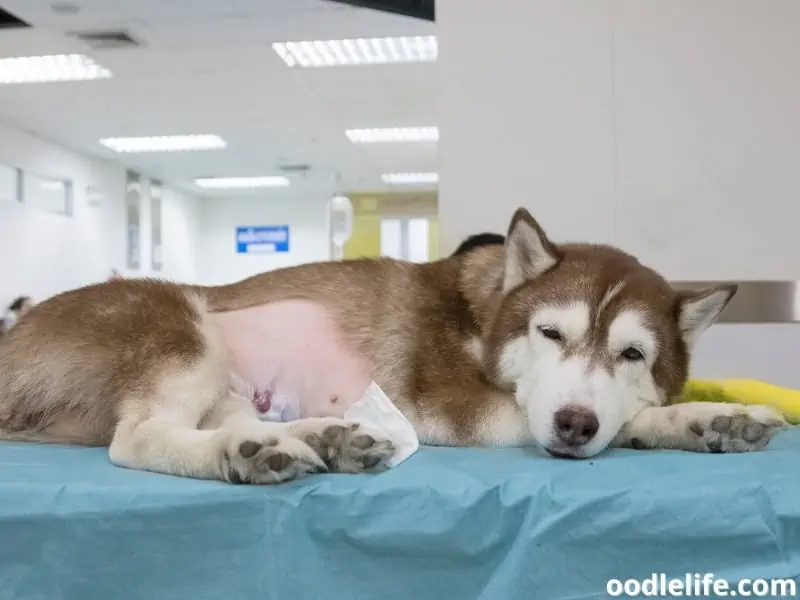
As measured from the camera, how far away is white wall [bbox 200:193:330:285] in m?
13.3

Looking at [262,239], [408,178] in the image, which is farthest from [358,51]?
[262,239]

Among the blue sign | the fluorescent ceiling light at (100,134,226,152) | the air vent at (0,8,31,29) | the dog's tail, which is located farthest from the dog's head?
the blue sign

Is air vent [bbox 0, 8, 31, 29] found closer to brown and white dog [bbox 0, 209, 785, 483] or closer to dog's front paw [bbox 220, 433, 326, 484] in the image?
brown and white dog [bbox 0, 209, 785, 483]

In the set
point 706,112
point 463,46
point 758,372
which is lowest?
point 758,372

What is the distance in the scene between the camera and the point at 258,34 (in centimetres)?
535

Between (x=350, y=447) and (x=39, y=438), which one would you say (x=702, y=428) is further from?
(x=39, y=438)

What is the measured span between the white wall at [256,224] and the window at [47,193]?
167 inches

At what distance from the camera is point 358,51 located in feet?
18.9

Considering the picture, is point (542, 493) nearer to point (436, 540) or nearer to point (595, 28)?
point (436, 540)

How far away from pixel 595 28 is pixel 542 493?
2684 millimetres

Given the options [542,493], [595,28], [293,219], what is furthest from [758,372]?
[293,219]

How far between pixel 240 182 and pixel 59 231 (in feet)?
11.6

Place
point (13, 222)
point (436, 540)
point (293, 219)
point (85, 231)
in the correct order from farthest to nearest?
point (293, 219) < point (85, 231) < point (13, 222) < point (436, 540)

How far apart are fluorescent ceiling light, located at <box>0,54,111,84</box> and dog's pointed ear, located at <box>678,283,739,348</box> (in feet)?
18.5
